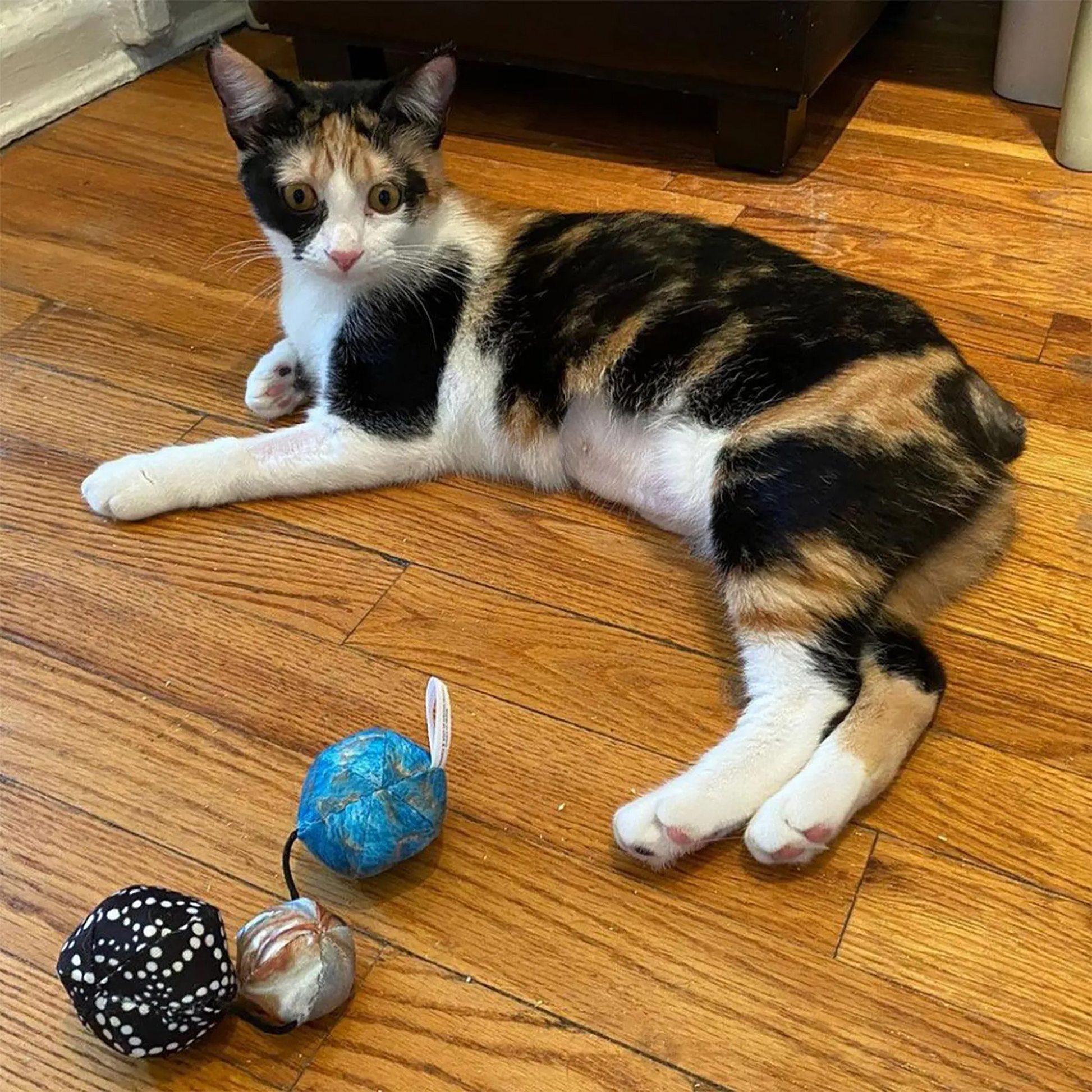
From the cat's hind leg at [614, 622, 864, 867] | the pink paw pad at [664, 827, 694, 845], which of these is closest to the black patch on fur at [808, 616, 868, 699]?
the cat's hind leg at [614, 622, 864, 867]

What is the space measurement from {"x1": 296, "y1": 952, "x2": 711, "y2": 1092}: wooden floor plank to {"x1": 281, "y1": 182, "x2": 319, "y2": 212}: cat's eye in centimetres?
88

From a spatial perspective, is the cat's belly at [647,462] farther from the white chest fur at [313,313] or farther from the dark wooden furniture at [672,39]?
the dark wooden furniture at [672,39]

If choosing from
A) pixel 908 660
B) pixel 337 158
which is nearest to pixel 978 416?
pixel 908 660

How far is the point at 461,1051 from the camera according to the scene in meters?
0.88

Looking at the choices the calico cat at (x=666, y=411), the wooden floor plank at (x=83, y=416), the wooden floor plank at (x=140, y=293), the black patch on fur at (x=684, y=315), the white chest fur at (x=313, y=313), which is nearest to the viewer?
the calico cat at (x=666, y=411)

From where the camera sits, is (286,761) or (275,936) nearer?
(275,936)

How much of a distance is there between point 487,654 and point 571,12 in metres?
1.41

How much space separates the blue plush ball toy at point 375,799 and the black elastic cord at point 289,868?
0.04 ft

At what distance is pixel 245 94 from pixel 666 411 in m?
0.64

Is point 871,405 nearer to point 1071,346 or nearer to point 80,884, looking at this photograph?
point 1071,346

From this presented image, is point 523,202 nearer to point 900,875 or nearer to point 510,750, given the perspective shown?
point 510,750

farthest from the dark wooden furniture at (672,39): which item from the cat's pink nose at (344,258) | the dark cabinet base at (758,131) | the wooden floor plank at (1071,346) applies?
the cat's pink nose at (344,258)

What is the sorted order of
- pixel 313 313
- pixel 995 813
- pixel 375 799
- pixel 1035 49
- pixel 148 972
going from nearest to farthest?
pixel 148 972 → pixel 375 799 → pixel 995 813 → pixel 313 313 → pixel 1035 49

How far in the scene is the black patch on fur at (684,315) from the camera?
1.18 meters
